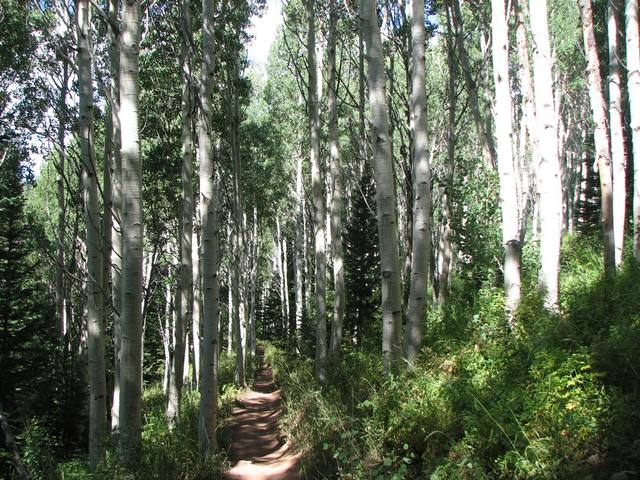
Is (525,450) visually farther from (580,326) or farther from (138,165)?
(138,165)

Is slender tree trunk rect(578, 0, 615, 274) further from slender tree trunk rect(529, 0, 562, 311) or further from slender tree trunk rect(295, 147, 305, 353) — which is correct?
slender tree trunk rect(295, 147, 305, 353)

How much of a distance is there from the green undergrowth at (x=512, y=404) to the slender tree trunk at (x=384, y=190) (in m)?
0.55

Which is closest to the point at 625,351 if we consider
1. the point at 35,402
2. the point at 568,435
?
the point at 568,435

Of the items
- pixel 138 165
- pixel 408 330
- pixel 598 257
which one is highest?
pixel 138 165

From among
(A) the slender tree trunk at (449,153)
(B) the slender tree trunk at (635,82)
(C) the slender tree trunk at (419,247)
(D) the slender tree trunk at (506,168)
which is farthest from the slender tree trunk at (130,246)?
(B) the slender tree trunk at (635,82)

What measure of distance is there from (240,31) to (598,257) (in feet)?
38.7

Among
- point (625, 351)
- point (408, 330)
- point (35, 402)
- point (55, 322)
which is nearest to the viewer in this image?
point (625, 351)

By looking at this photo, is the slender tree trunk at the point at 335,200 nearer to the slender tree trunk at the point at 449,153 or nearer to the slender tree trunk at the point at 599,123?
the slender tree trunk at the point at 449,153

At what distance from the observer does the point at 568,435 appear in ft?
11.5

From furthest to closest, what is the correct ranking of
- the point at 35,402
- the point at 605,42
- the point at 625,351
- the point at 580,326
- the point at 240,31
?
the point at 605,42 → the point at 240,31 → the point at 35,402 → the point at 580,326 → the point at 625,351

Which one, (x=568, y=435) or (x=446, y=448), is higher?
(x=568, y=435)

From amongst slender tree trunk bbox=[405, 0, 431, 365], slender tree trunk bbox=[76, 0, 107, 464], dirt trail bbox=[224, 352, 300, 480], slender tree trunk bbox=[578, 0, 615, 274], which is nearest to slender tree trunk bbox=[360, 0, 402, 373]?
slender tree trunk bbox=[405, 0, 431, 365]

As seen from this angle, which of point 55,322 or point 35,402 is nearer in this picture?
point 35,402

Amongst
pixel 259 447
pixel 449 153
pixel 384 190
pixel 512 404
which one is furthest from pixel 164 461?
pixel 449 153
